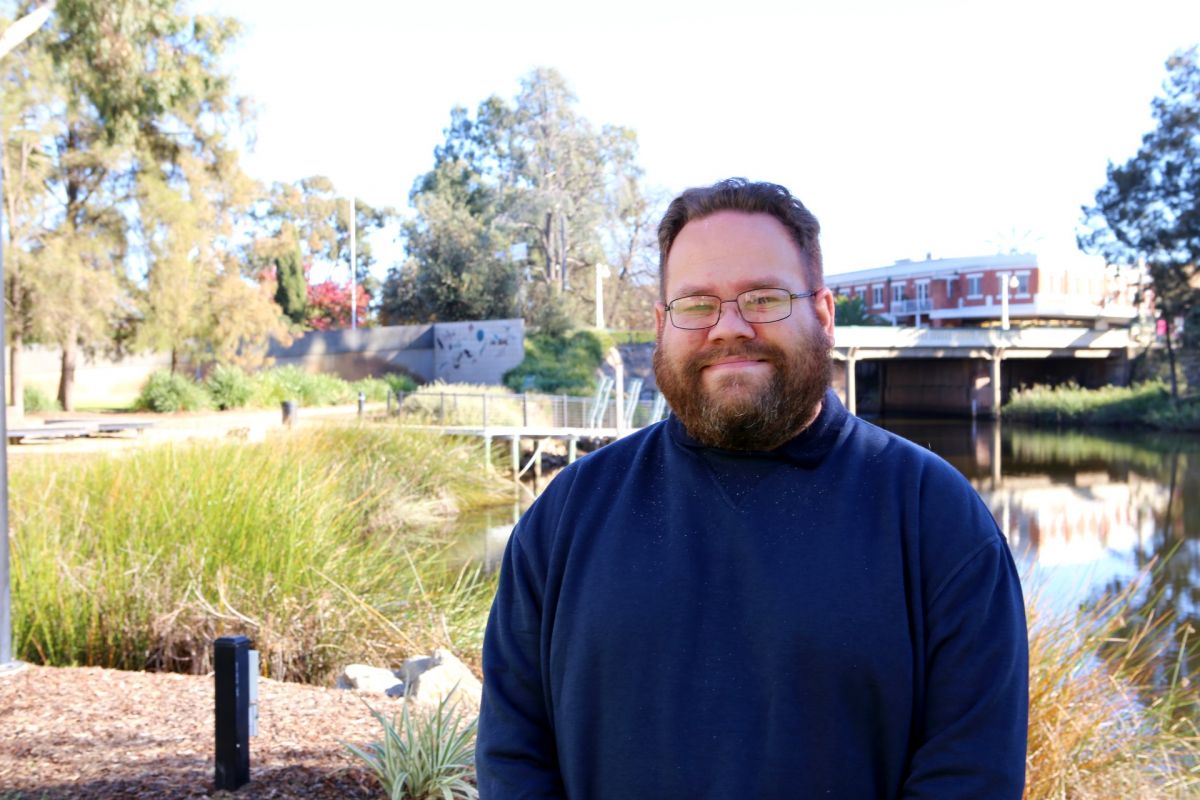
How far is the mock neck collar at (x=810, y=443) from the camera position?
5.77 ft

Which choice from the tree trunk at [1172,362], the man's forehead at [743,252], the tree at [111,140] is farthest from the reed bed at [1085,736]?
the tree trunk at [1172,362]

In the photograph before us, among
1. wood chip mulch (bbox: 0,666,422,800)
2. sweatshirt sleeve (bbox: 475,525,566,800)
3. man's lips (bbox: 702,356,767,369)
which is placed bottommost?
wood chip mulch (bbox: 0,666,422,800)

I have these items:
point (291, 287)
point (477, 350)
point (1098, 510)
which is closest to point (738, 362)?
point (1098, 510)

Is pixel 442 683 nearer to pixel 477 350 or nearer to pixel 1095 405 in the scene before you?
pixel 477 350

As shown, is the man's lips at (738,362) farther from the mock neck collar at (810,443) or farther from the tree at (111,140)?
the tree at (111,140)

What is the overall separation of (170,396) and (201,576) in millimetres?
22003

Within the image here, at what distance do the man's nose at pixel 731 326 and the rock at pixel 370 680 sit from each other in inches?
141

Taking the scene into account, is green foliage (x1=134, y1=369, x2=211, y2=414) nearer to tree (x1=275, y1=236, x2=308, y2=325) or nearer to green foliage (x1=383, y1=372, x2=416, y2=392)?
green foliage (x1=383, y1=372, x2=416, y2=392)

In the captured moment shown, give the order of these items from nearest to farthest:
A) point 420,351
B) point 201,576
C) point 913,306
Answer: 1. point 201,576
2. point 420,351
3. point 913,306

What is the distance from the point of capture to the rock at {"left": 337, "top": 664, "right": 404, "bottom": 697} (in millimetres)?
5020

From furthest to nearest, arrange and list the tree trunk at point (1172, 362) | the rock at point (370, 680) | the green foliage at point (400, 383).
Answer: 1. the tree trunk at point (1172, 362)
2. the green foliage at point (400, 383)
3. the rock at point (370, 680)

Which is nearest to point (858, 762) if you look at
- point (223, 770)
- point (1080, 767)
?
point (223, 770)

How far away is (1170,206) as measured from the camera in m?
37.8

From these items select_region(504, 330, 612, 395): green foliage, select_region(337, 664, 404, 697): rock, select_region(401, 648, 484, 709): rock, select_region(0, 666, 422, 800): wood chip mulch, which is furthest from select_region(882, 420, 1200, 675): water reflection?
select_region(504, 330, 612, 395): green foliage
